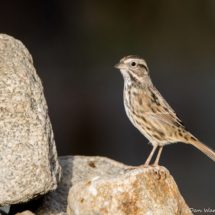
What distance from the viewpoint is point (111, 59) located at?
9.11 meters

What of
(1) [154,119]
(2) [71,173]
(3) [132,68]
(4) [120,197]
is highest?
(3) [132,68]

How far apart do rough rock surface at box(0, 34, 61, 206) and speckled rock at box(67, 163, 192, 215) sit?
0.33 metres

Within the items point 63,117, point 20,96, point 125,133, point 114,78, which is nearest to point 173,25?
point 114,78

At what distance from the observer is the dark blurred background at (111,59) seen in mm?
8672

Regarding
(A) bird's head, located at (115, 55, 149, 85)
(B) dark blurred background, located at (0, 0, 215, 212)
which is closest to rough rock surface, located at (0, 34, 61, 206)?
(A) bird's head, located at (115, 55, 149, 85)

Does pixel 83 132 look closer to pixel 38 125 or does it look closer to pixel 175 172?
pixel 175 172

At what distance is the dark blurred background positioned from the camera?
8.67m

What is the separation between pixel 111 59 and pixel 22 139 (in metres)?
5.96

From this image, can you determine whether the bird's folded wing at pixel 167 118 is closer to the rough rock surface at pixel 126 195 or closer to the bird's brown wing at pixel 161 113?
the bird's brown wing at pixel 161 113

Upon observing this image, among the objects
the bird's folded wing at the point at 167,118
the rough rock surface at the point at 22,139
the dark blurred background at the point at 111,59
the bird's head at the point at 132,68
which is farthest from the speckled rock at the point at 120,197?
the dark blurred background at the point at 111,59

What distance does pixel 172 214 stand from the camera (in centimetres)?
345

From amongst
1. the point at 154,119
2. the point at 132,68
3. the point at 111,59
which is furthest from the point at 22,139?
the point at 111,59

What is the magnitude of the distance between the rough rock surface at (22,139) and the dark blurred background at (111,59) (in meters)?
4.99

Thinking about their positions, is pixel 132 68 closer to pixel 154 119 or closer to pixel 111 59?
pixel 154 119
